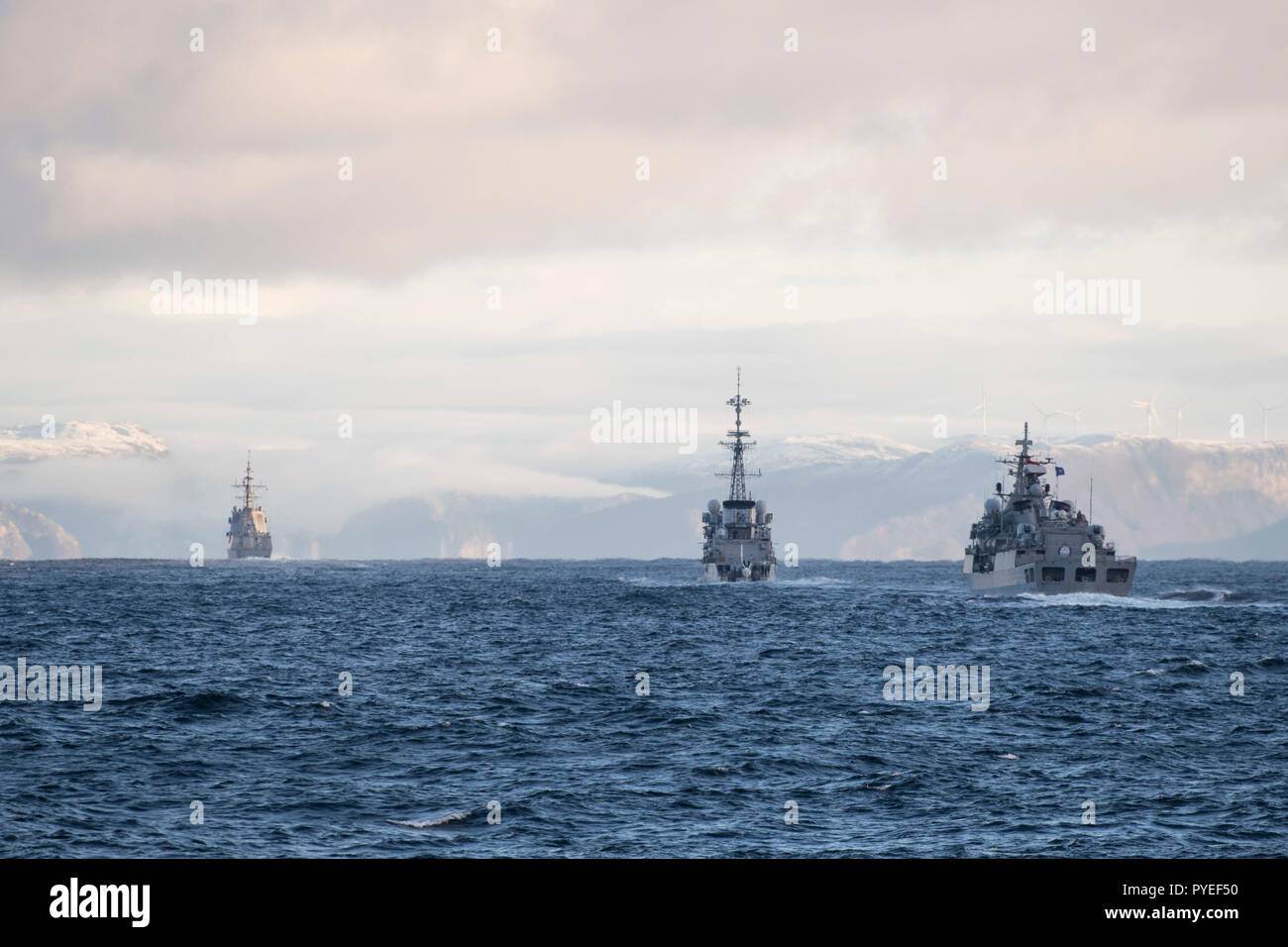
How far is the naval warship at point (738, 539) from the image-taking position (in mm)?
154750

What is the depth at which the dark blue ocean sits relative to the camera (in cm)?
2653

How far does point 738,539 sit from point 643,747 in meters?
120

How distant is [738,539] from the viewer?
6166 inches

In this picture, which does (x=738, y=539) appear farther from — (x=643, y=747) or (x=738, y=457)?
(x=643, y=747)

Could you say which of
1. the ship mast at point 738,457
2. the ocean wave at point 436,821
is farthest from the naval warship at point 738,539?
the ocean wave at point 436,821

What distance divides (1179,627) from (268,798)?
72869 millimetres

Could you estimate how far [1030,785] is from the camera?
31.9m

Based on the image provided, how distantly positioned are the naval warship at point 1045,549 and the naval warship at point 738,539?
34.9 metres

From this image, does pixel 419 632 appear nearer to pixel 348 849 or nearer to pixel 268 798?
pixel 268 798

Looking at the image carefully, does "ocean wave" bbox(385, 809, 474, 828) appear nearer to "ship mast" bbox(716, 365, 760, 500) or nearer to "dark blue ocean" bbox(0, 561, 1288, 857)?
"dark blue ocean" bbox(0, 561, 1288, 857)

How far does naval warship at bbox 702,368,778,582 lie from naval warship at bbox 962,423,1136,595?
115 feet

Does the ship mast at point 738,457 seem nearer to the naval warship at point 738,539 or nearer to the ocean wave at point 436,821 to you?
the naval warship at point 738,539

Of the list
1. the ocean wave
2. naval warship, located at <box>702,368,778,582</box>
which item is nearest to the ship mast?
naval warship, located at <box>702,368,778,582</box>
